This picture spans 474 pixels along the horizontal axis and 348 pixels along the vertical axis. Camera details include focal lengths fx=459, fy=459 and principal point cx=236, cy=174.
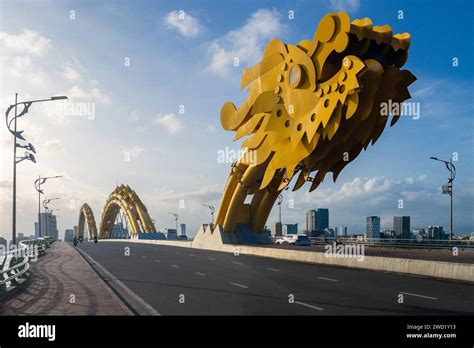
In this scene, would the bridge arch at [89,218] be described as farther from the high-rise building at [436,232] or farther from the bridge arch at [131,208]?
the high-rise building at [436,232]

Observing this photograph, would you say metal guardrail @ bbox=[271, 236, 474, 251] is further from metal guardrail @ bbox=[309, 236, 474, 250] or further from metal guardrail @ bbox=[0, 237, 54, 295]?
metal guardrail @ bbox=[0, 237, 54, 295]

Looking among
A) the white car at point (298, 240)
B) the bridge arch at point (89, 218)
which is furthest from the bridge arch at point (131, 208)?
the white car at point (298, 240)

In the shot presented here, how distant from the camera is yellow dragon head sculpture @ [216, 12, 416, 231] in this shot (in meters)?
25.0

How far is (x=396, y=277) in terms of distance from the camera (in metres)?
19.7

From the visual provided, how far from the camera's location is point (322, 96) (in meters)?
26.3

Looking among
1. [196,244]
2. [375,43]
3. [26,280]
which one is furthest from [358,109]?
[196,244]

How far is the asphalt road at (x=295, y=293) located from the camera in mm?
11625

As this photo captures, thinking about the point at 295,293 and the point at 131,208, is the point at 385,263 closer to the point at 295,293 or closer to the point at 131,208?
the point at 295,293

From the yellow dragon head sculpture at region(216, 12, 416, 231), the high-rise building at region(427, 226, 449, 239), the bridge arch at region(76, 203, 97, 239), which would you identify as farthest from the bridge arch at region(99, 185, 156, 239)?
the yellow dragon head sculpture at region(216, 12, 416, 231)

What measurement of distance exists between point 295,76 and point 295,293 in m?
16.8

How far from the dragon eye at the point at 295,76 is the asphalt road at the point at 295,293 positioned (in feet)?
38.7

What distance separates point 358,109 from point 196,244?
1115 inches

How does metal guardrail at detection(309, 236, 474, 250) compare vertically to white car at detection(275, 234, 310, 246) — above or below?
above
